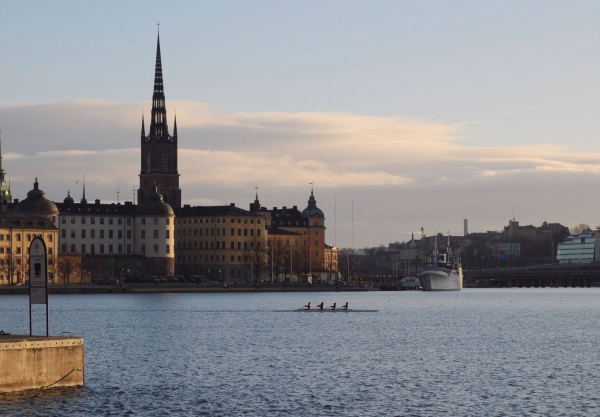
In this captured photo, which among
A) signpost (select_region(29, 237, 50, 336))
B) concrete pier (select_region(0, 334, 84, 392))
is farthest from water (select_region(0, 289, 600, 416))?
signpost (select_region(29, 237, 50, 336))

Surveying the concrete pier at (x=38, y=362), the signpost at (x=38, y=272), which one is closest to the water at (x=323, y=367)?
the concrete pier at (x=38, y=362)

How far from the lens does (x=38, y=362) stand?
44.5m

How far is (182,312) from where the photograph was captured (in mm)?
125625

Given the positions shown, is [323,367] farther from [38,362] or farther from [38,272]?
[38,362]

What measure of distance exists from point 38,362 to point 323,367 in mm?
21392

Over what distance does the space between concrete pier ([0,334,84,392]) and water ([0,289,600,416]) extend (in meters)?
0.60

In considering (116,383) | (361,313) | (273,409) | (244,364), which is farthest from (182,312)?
(273,409)

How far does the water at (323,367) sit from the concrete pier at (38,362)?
0.60 meters

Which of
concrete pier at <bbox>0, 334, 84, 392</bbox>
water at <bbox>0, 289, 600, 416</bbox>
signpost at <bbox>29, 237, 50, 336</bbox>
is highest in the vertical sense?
signpost at <bbox>29, 237, 50, 336</bbox>

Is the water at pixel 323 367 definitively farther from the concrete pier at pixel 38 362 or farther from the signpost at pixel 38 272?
the signpost at pixel 38 272

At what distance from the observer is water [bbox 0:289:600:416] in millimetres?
47750

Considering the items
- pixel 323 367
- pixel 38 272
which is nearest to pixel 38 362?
pixel 38 272

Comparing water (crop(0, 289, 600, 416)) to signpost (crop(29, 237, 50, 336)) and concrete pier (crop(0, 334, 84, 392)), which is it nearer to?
concrete pier (crop(0, 334, 84, 392))

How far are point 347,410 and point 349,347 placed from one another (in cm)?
2948
